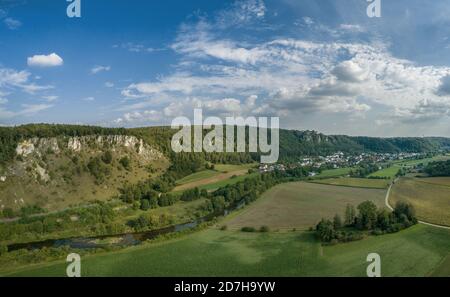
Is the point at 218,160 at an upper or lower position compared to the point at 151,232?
upper

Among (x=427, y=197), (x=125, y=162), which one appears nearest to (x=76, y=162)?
(x=125, y=162)

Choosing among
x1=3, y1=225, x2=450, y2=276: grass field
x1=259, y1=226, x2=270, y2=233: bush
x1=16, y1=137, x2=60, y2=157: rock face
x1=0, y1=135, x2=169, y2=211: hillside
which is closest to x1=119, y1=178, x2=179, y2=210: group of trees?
x1=0, y1=135, x2=169, y2=211: hillside

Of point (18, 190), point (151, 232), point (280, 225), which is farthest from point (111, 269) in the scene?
point (18, 190)

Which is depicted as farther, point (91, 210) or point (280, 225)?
point (91, 210)

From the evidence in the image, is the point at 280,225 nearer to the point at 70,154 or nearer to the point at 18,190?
the point at 18,190

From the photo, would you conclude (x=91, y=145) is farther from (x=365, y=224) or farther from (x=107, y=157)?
(x=365, y=224)

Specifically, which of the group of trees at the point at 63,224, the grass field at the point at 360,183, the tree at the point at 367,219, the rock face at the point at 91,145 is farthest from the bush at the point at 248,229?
the rock face at the point at 91,145

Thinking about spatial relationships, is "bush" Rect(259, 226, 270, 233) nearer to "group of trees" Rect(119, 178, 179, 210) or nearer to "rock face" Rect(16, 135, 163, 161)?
"group of trees" Rect(119, 178, 179, 210)

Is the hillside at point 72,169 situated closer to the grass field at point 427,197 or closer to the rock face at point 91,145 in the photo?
the rock face at point 91,145
